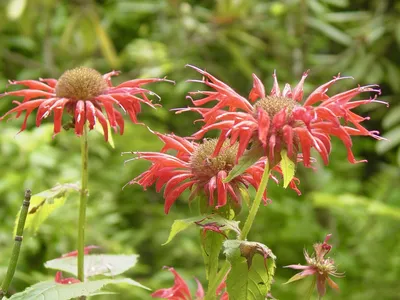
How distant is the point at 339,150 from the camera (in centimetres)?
219

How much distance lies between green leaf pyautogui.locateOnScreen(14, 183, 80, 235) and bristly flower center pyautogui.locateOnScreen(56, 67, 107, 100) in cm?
8

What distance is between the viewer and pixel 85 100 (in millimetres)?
542

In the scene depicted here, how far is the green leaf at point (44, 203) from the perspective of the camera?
544 millimetres

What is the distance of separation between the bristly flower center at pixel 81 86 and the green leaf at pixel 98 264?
16cm

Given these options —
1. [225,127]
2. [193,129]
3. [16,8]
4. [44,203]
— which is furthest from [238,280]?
[193,129]

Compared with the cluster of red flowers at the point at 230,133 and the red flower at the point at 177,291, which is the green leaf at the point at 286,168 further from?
the red flower at the point at 177,291

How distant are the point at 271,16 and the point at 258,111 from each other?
1.90 metres

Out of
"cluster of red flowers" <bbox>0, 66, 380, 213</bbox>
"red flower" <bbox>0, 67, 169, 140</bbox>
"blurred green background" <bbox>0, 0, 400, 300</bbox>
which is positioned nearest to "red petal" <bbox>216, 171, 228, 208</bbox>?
"cluster of red flowers" <bbox>0, 66, 380, 213</bbox>

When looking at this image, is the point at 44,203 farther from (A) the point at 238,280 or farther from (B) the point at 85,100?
(A) the point at 238,280

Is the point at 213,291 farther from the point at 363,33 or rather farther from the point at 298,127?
the point at 363,33

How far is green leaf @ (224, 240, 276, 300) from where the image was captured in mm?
400

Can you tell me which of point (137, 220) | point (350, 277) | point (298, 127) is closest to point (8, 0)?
point (137, 220)

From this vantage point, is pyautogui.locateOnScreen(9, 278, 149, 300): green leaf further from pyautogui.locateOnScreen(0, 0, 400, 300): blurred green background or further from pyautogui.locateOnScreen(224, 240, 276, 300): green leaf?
pyautogui.locateOnScreen(0, 0, 400, 300): blurred green background

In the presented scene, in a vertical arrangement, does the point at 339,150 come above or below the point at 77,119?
below
